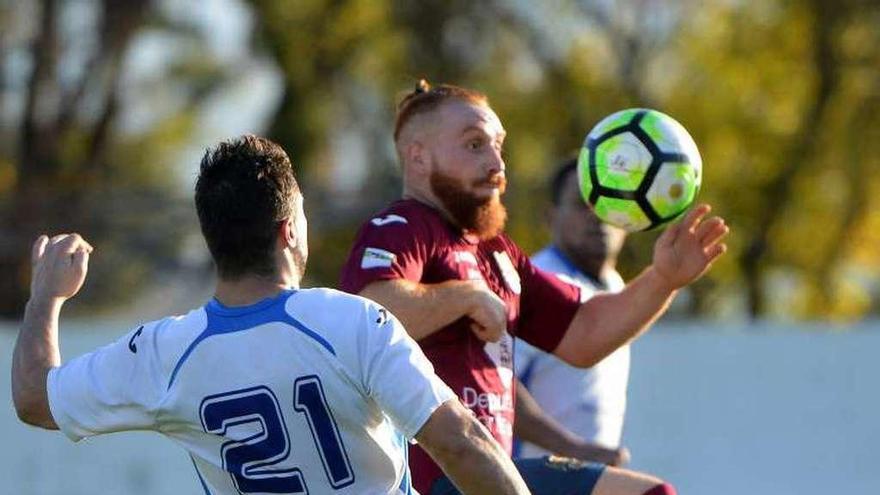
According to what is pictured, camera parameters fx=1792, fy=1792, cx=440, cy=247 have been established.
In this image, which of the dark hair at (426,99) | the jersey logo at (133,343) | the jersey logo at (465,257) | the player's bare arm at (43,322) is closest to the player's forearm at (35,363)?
the player's bare arm at (43,322)

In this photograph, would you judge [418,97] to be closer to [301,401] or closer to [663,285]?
[663,285]

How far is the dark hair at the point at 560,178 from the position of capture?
324 inches

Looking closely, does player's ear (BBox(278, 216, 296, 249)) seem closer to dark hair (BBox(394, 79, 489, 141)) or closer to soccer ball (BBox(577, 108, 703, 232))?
dark hair (BBox(394, 79, 489, 141))

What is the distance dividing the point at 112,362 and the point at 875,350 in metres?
8.58

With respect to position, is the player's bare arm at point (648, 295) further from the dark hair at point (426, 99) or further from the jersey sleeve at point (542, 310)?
the dark hair at point (426, 99)

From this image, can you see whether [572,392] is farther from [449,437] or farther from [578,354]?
[449,437]

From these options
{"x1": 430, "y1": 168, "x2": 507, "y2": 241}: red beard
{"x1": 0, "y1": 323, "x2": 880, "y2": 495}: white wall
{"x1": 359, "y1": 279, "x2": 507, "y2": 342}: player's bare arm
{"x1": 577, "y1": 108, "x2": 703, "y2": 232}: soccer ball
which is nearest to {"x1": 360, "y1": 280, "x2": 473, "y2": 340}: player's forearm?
{"x1": 359, "y1": 279, "x2": 507, "y2": 342}: player's bare arm

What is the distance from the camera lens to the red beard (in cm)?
571

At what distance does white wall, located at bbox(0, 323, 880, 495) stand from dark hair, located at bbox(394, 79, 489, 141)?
6.02 metres

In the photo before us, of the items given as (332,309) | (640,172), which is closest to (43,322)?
(332,309)

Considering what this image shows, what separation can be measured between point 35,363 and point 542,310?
2163 mm

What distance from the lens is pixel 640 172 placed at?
5.97 m

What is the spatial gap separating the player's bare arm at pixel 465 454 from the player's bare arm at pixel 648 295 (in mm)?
1720

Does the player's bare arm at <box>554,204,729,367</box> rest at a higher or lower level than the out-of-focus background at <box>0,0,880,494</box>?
higher
